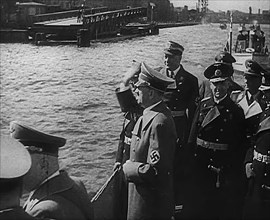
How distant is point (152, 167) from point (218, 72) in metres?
1.15

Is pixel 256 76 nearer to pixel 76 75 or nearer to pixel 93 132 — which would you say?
pixel 93 132

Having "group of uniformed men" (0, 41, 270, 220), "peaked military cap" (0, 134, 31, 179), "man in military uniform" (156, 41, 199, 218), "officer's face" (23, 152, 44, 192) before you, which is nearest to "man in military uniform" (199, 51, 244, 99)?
"group of uniformed men" (0, 41, 270, 220)

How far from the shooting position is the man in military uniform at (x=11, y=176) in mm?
1648

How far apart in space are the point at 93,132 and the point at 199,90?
3.44m

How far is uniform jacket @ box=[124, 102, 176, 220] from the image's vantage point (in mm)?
2709

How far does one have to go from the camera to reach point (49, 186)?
2.02 m

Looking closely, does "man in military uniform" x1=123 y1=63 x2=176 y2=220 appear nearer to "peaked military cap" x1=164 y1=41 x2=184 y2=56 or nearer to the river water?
"peaked military cap" x1=164 y1=41 x2=184 y2=56

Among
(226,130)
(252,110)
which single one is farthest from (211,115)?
(252,110)

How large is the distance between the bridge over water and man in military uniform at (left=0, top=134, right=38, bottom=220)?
27608mm

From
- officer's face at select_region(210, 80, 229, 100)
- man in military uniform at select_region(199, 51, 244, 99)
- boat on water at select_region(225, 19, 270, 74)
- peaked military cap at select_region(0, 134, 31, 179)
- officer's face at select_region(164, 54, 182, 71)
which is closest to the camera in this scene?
peaked military cap at select_region(0, 134, 31, 179)

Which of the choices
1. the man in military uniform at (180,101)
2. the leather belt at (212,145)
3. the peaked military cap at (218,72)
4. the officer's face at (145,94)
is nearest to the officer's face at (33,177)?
the officer's face at (145,94)

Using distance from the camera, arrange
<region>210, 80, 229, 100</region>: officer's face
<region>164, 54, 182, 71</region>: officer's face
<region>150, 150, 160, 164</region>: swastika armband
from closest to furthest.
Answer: <region>150, 150, 160, 164</region>: swastika armband → <region>210, 80, 229, 100</region>: officer's face → <region>164, 54, 182, 71</region>: officer's face

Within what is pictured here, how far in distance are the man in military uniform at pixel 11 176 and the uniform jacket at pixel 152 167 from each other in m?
1.06

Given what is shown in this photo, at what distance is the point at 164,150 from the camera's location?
107 inches
